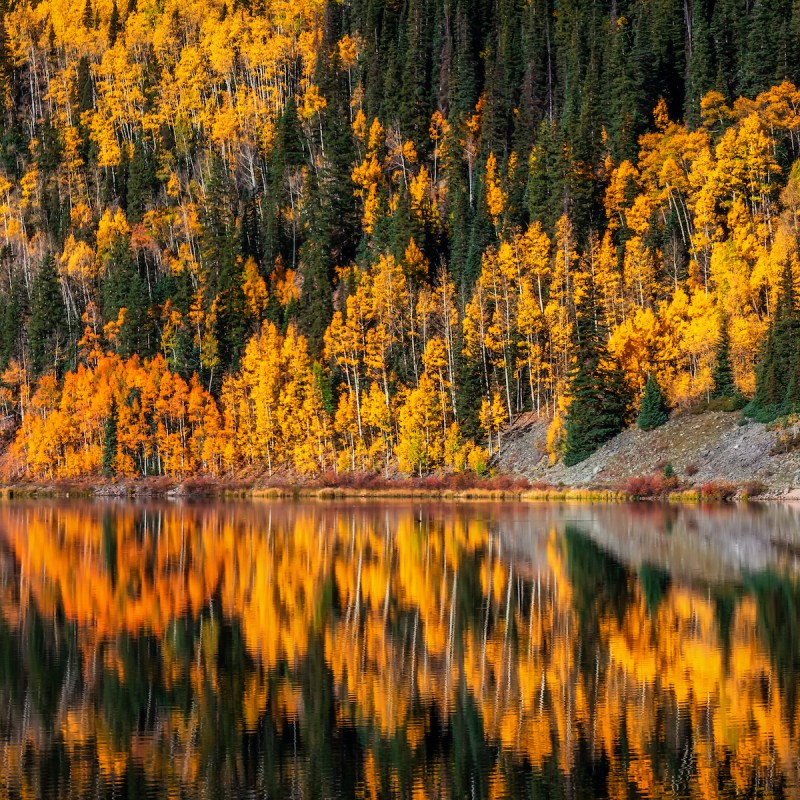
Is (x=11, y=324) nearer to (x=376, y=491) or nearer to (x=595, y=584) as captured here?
(x=376, y=491)

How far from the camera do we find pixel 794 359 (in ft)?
248

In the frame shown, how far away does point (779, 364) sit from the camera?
76.6 metres

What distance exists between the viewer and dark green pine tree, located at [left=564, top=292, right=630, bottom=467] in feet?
279

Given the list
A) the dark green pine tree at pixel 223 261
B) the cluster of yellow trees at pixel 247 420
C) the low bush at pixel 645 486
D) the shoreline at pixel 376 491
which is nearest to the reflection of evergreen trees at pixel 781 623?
the shoreline at pixel 376 491

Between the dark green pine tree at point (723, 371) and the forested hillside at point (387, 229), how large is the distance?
0.21 m

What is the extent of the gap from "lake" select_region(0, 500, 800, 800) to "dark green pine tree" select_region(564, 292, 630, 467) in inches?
1422

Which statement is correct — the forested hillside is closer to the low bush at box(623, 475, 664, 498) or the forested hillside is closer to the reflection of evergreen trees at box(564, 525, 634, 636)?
the low bush at box(623, 475, 664, 498)

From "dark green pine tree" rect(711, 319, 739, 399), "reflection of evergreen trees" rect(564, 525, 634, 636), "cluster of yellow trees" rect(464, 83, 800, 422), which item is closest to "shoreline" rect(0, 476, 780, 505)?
"cluster of yellow trees" rect(464, 83, 800, 422)

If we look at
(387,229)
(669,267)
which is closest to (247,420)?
(387,229)

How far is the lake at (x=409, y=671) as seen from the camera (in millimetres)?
17734

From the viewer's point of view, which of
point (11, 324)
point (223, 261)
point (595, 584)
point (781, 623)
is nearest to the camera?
point (781, 623)

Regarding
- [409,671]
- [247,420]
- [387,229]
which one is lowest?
[409,671]

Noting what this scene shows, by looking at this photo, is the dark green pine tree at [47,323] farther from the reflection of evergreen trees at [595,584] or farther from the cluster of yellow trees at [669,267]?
the reflection of evergreen trees at [595,584]

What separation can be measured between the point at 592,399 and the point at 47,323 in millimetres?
83269
